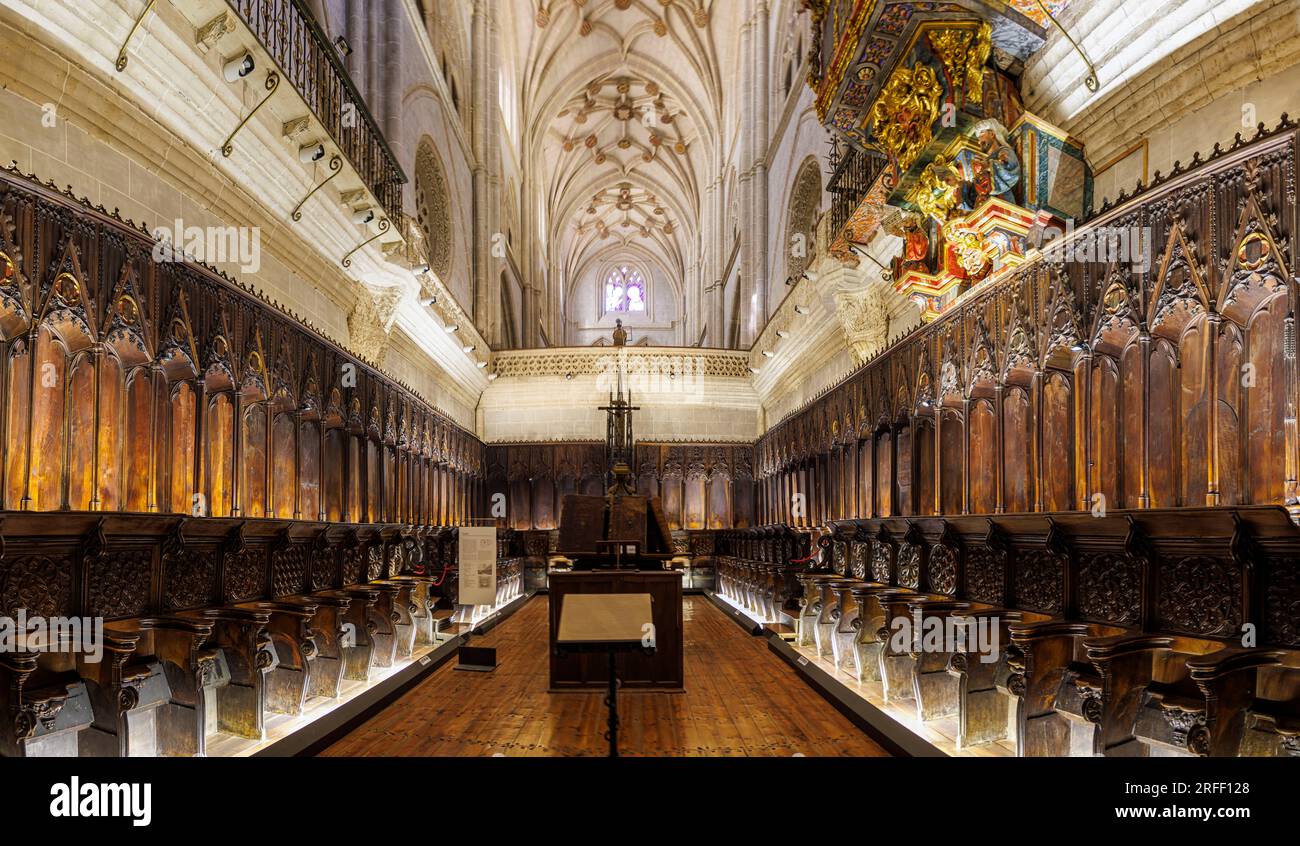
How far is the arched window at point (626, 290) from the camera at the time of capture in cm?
4428

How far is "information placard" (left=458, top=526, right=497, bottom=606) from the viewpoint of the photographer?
8.74 m

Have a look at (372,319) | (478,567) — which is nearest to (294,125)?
(372,319)

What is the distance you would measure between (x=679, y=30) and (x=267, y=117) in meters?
21.7

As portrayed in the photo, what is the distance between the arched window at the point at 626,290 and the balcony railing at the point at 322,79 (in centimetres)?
3411

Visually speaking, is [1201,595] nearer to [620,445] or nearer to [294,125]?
[294,125]

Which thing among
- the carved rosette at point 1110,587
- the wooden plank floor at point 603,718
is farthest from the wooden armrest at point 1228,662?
the wooden plank floor at point 603,718

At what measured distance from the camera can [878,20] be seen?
19.6ft

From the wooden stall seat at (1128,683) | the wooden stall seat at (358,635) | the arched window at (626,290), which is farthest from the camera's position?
the arched window at (626,290)

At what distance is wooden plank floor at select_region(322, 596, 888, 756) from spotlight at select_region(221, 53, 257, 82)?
16.4 ft

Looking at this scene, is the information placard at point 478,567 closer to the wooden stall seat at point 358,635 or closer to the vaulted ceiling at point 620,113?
the wooden stall seat at point 358,635

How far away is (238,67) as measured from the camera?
19.3 ft

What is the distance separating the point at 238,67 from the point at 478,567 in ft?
17.9
